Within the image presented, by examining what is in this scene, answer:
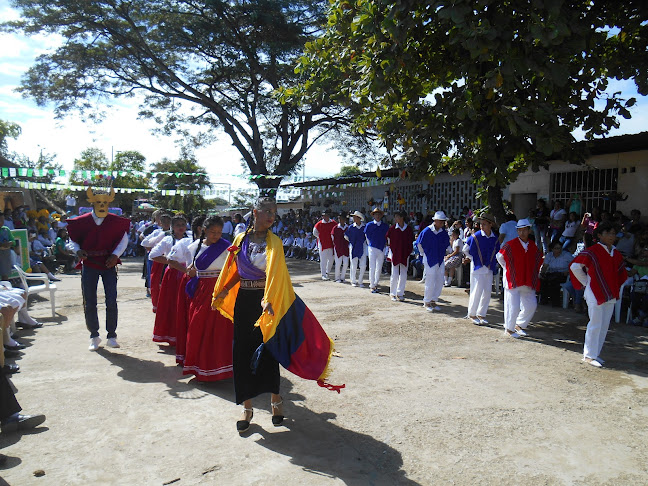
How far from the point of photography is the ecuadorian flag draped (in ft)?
12.7

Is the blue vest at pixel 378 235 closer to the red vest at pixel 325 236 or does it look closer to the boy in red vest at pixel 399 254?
the boy in red vest at pixel 399 254

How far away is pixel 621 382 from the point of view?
540 centimetres

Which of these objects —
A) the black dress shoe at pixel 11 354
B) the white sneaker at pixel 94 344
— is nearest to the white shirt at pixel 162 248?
the white sneaker at pixel 94 344

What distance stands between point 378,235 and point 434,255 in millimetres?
2261

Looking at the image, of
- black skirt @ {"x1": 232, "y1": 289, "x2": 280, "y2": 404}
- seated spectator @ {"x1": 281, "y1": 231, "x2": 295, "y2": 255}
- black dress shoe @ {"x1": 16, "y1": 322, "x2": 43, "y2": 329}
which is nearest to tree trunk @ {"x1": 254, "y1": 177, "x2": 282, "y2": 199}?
seated spectator @ {"x1": 281, "y1": 231, "x2": 295, "y2": 255}

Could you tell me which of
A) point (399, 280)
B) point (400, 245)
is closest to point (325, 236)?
point (400, 245)

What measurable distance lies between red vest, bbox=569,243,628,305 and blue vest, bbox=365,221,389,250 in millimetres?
5681

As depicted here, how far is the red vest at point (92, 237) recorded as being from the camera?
254 inches

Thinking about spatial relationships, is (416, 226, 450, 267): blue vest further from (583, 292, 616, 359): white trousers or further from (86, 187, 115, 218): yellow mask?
(86, 187, 115, 218): yellow mask

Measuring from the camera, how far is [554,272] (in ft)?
33.0

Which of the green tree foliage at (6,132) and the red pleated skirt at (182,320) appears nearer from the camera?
the red pleated skirt at (182,320)

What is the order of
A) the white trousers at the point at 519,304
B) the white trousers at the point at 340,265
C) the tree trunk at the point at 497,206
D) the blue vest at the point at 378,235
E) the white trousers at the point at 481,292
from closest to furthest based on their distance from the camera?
1. the white trousers at the point at 519,304
2. the white trousers at the point at 481,292
3. the tree trunk at the point at 497,206
4. the blue vest at the point at 378,235
5. the white trousers at the point at 340,265

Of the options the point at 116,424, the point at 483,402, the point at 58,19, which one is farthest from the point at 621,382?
the point at 58,19

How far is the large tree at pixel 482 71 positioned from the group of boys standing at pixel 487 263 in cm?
115
